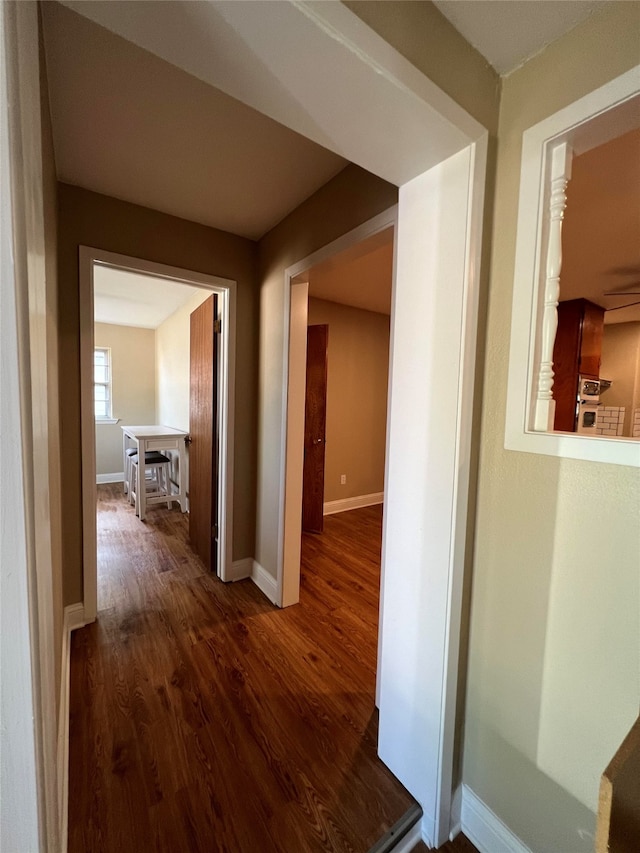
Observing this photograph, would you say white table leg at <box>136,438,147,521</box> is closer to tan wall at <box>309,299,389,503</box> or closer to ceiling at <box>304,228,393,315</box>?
tan wall at <box>309,299,389,503</box>

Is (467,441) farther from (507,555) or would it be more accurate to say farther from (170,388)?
(170,388)

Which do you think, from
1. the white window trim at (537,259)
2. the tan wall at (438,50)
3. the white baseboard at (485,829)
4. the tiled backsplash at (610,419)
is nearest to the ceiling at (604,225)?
the white window trim at (537,259)

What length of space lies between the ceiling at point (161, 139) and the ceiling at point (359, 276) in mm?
398

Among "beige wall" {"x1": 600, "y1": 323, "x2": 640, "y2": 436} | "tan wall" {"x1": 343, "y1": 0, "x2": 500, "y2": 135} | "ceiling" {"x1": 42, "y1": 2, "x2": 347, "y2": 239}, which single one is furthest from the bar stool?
"beige wall" {"x1": 600, "y1": 323, "x2": 640, "y2": 436}

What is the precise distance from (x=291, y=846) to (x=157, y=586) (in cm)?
171

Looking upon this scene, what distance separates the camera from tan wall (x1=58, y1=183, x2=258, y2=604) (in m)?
1.83

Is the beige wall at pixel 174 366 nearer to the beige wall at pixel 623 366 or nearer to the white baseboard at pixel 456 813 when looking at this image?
the white baseboard at pixel 456 813

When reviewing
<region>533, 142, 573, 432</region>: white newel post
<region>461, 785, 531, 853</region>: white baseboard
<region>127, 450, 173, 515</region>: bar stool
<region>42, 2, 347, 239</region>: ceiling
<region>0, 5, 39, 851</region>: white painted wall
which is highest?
<region>42, 2, 347, 239</region>: ceiling

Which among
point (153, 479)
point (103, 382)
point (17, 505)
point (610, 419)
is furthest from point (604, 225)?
point (103, 382)

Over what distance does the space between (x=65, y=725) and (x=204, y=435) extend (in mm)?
1771

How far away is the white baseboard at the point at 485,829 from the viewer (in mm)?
978

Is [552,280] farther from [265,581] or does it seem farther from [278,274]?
[265,581]

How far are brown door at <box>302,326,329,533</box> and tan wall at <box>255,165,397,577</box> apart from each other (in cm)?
101

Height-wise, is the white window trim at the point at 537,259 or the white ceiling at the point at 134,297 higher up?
the white ceiling at the point at 134,297
